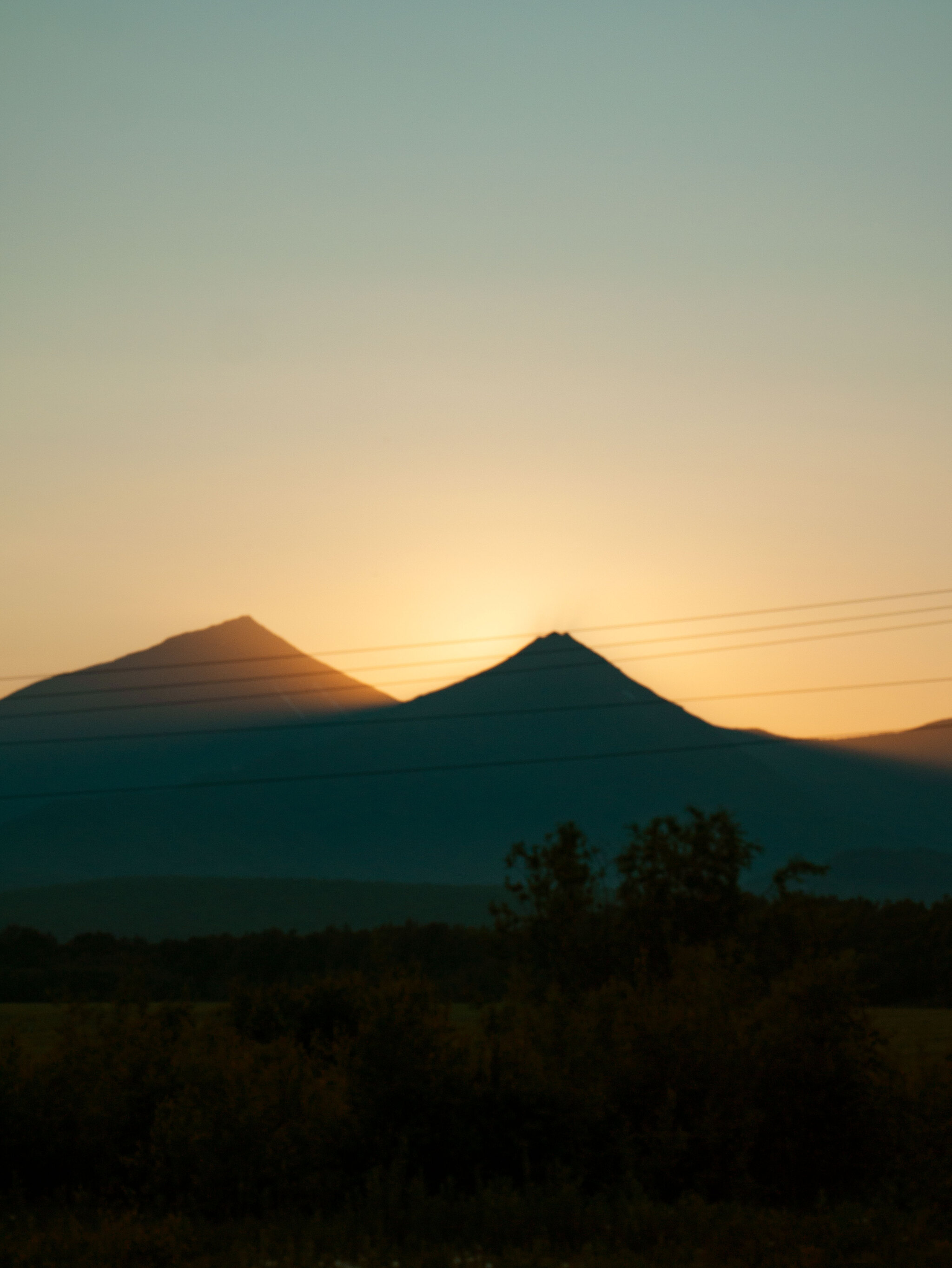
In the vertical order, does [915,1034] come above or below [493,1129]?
below

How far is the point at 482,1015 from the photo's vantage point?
33781 mm

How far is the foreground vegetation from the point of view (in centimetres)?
2344

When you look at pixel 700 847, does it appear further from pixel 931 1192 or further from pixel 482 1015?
pixel 931 1192

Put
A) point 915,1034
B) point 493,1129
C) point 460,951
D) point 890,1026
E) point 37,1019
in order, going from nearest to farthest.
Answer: point 493,1129 → point 915,1034 → point 890,1026 → point 37,1019 → point 460,951

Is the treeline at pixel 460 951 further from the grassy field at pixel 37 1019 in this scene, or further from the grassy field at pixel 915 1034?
the grassy field at pixel 915 1034

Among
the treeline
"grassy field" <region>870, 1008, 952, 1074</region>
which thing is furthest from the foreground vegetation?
the treeline

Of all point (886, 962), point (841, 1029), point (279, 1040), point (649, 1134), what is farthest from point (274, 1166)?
point (886, 962)

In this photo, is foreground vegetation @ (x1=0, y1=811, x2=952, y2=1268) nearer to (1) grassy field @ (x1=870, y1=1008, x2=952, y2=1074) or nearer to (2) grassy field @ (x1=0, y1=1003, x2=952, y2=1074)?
(1) grassy field @ (x1=870, y1=1008, x2=952, y2=1074)

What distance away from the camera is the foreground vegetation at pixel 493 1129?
23.4 m

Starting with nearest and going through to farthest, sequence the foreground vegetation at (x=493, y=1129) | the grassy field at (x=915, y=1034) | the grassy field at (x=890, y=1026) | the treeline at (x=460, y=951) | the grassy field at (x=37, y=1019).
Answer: the foreground vegetation at (x=493, y=1129) → the grassy field at (x=915, y=1034) → the grassy field at (x=890, y=1026) → the grassy field at (x=37, y=1019) → the treeline at (x=460, y=951)

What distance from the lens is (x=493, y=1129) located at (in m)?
28.9

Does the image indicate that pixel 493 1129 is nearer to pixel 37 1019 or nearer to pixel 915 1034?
pixel 915 1034

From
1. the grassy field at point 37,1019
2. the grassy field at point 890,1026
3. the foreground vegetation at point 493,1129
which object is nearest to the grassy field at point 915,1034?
the grassy field at point 890,1026

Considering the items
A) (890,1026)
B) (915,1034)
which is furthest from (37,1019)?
(915,1034)
